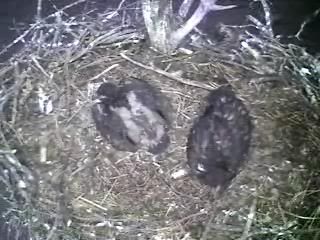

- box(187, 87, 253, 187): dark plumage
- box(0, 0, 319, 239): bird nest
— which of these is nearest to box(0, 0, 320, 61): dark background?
box(0, 0, 319, 239): bird nest

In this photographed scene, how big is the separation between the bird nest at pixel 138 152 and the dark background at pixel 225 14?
0.03 metres

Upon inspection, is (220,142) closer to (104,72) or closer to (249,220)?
(249,220)

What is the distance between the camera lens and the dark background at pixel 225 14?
171cm

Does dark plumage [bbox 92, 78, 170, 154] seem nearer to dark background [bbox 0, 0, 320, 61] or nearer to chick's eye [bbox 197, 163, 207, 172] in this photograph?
chick's eye [bbox 197, 163, 207, 172]

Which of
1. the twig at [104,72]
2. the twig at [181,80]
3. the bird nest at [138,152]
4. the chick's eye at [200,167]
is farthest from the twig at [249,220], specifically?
the twig at [104,72]

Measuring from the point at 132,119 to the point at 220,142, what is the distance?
0.62 feet

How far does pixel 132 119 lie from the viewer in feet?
5.44

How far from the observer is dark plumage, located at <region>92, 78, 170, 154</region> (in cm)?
166

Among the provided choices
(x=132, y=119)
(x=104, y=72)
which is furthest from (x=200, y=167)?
(x=104, y=72)

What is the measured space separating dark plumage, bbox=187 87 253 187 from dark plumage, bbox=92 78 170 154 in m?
0.07

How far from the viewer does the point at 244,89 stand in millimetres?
1716

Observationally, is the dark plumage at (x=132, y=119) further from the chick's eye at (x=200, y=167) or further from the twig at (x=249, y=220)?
the twig at (x=249, y=220)

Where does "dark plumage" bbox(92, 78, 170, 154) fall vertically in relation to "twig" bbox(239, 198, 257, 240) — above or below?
above

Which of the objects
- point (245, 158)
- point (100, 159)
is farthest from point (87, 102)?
point (245, 158)
